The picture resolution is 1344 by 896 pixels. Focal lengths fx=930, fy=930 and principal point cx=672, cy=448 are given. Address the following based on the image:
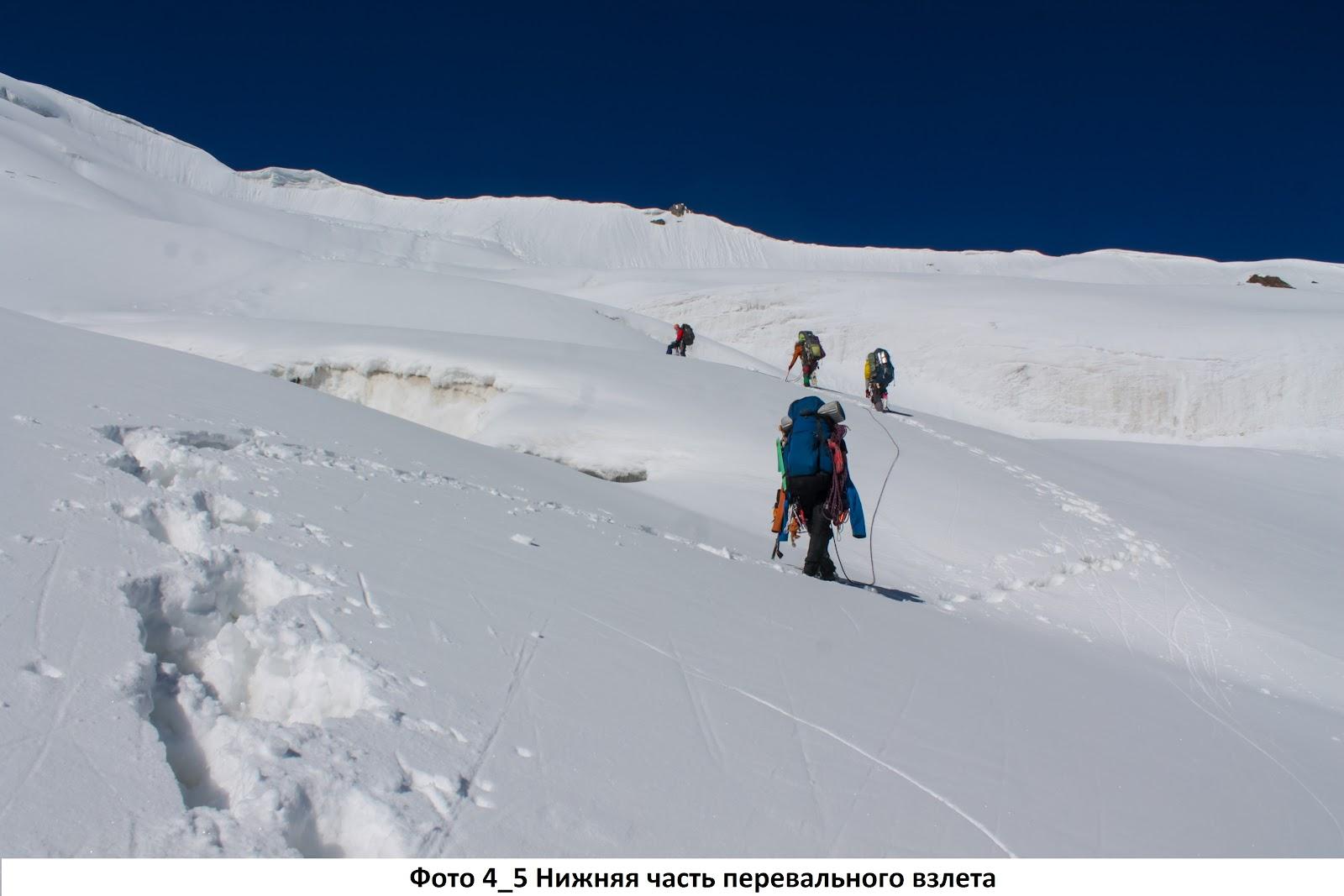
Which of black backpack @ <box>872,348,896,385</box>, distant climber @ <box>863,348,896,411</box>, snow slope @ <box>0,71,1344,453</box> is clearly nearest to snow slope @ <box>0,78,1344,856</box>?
distant climber @ <box>863,348,896,411</box>

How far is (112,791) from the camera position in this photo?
229 centimetres

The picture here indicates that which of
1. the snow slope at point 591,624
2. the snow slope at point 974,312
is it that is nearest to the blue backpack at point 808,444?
the snow slope at point 591,624

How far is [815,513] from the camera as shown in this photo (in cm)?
702

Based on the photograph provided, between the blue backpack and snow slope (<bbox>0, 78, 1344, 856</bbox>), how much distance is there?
2.66 ft

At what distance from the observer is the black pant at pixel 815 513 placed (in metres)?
6.92

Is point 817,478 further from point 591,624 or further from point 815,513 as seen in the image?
point 591,624

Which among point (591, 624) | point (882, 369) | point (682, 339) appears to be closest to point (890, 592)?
point (591, 624)

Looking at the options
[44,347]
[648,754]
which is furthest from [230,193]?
[648,754]

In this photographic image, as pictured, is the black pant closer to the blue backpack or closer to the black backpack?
the blue backpack

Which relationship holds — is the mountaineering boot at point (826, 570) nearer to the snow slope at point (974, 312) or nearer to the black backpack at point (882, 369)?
the black backpack at point (882, 369)

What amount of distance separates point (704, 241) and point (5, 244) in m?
69.9

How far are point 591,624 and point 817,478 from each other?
3157 mm

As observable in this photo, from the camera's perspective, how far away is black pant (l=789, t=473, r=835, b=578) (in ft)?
22.7

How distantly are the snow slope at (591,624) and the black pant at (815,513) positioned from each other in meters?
0.38
